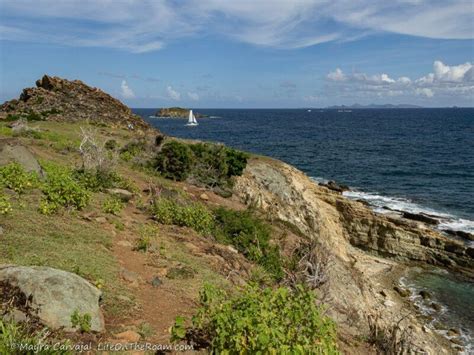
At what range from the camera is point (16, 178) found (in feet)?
35.0

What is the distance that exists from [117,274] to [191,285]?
1533 mm

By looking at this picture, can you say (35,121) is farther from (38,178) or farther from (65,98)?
(38,178)

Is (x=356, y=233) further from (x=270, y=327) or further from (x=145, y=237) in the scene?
(x=270, y=327)

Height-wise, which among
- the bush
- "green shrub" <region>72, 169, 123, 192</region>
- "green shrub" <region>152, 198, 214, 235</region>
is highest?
"green shrub" <region>72, 169, 123, 192</region>

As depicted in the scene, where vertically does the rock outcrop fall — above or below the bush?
below

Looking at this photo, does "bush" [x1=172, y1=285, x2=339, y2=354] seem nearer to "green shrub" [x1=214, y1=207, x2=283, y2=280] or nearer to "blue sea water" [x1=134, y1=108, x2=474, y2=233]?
"green shrub" [x1=214, y1=207, x2=283, y2=280]

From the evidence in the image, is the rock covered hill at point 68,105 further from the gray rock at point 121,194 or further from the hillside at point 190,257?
the gray rock at point 121,194

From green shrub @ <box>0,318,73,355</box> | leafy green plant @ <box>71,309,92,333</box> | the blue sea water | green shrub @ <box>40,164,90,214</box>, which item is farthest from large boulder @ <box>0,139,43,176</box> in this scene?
the blue sea water

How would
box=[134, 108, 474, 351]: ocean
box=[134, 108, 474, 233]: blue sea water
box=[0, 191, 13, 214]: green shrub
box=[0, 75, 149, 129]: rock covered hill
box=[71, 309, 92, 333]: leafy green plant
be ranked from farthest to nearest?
box=[0, 75, 149, 129]: rock covered hill, box=[134, 108, 474, 233]: blue sea water, box=[134, 108, 474, 351]: ocean, box=[0, 191, 13, 214]: green shrub, box=[71, 309, 92, 333]: leafy green plant

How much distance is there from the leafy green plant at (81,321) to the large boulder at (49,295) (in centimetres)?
6

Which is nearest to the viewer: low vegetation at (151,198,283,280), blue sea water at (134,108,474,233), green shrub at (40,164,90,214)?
green shrub at (40,164,90,214)

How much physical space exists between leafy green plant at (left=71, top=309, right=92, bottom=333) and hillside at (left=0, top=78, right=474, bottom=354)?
0.06ft

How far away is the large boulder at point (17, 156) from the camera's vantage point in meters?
11.9

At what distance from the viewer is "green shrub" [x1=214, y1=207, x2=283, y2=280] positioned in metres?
11.9
